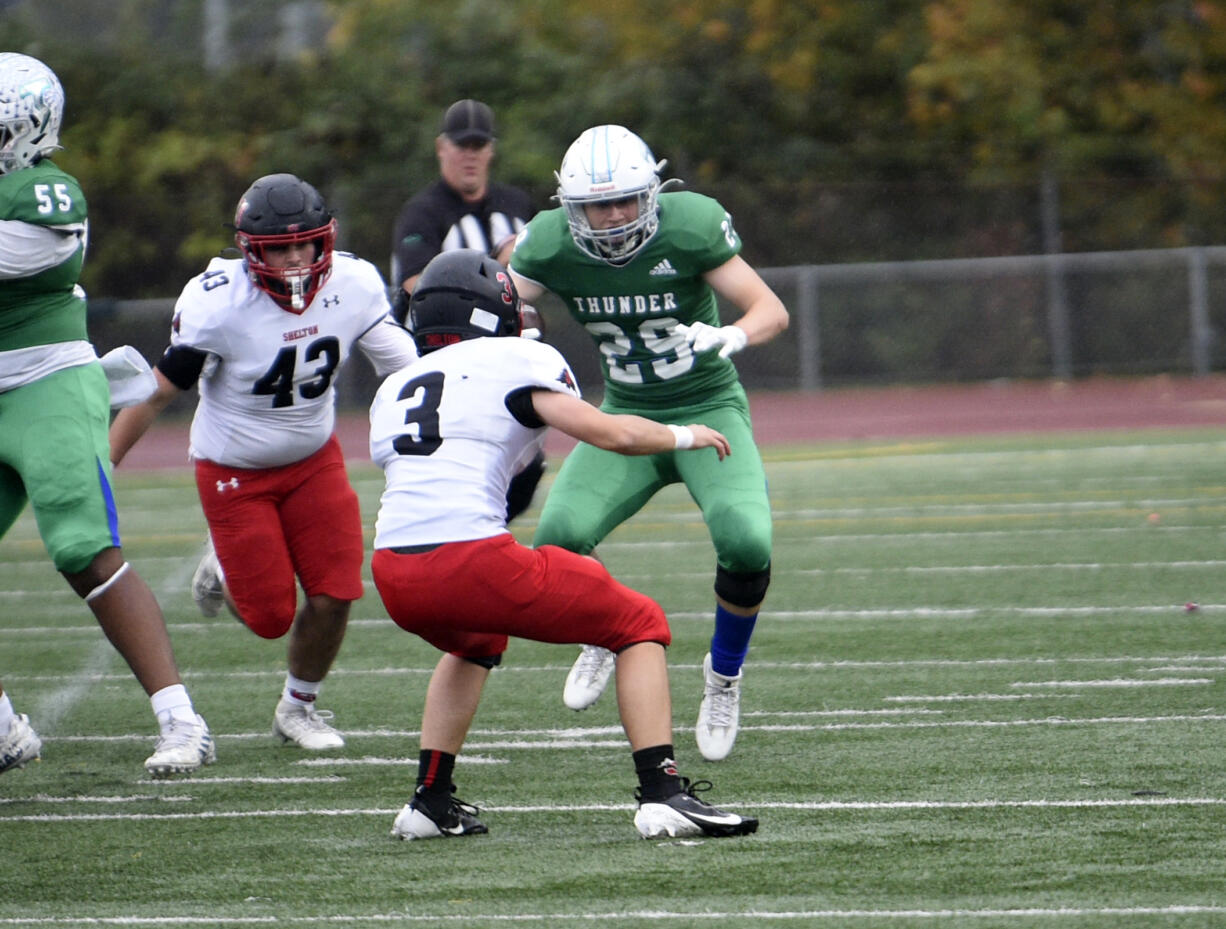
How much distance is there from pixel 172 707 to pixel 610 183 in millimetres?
1817

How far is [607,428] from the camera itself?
13.8 feet

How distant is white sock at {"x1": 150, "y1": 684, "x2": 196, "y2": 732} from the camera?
195 inches

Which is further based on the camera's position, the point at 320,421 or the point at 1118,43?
the point at 1118,43

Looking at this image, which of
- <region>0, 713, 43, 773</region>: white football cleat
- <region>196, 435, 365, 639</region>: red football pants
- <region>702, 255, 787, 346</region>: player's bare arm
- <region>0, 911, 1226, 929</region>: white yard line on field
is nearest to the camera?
<region>0, 911, 1226, 929</region>: white yard line on field

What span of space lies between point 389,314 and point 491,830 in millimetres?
1807

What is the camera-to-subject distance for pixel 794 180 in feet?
75.9

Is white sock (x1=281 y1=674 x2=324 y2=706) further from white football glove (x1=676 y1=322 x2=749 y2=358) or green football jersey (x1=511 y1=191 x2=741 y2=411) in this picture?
white football glove (x1=676 y1=322 x2=749 y2=358)

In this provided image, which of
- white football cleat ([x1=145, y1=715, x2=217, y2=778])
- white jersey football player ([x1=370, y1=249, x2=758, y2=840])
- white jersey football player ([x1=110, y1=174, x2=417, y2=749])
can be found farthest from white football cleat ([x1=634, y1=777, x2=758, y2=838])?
white jersey football player ([x1=110, y1=174, x2=417, y2=749])

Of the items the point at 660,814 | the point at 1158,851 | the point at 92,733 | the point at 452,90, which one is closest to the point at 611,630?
the point at 660,814

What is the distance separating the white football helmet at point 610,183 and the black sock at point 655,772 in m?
1.64

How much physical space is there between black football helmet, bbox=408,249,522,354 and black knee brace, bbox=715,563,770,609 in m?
1.18

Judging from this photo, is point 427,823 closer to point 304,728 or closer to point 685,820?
point 685,820

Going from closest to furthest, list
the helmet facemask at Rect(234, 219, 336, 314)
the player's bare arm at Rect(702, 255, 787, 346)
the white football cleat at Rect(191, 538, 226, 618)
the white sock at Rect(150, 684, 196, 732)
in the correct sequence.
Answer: the white sock at Rect(150, 684, 196, 732) → the helmet facemask at Rect(234, 219, 336, 314) → the player's bare arm at Rect(702, 255, 787, 346) → the white football cleat at Rect(191, 538, 226, 618)

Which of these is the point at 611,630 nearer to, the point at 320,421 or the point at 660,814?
the point at 660,814
